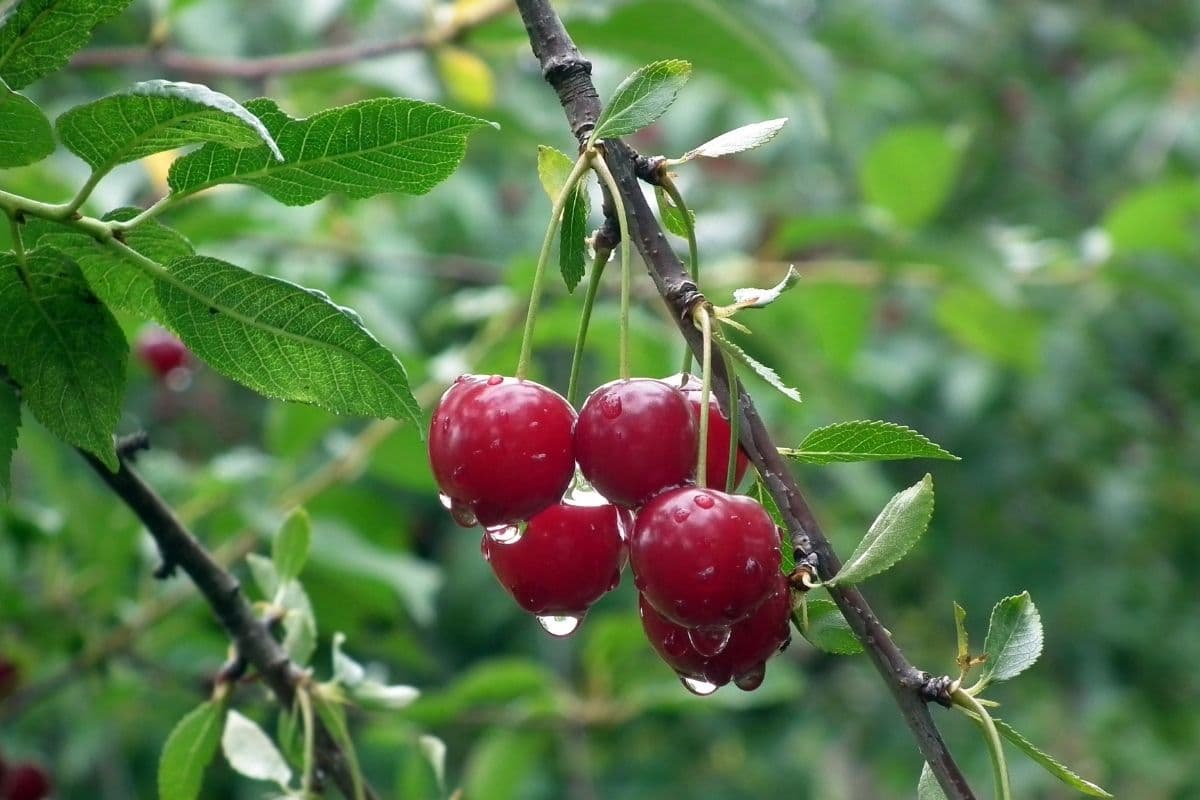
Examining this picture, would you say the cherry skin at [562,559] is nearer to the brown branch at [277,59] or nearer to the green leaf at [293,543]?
the green leaf at [293,543]

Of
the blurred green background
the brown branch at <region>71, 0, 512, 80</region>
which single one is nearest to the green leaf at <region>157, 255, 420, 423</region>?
the blurred green background

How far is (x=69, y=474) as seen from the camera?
2.17 metres

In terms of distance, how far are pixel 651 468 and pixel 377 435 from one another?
51.2 inches

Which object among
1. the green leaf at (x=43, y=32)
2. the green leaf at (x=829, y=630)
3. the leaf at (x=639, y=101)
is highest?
the green leaf at (x=43, y=32)

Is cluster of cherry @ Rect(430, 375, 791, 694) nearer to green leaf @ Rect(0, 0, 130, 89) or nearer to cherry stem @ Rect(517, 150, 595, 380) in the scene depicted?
cherry stem @ Rect(517, 150, 595, 380)

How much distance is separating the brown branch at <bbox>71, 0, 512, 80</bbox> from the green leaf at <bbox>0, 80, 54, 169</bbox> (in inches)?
44.0

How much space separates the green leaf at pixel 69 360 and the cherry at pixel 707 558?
29 cm

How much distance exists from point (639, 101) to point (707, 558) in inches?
9.4

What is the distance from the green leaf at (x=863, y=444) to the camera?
2.28 ft

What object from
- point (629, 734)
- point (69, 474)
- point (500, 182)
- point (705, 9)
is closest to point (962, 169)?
point (500, 182)

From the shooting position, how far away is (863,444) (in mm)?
721

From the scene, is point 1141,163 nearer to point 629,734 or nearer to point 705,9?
point 629,734

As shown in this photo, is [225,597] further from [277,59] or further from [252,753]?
[277,59]

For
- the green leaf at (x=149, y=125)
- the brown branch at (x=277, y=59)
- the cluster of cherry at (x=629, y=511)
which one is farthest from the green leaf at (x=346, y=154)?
the brown branch at (x=277, y=59)
